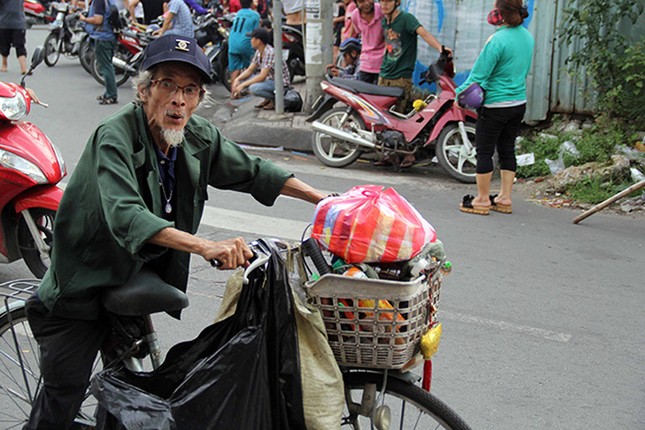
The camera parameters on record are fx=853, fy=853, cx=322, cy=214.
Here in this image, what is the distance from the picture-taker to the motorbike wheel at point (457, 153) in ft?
27.7

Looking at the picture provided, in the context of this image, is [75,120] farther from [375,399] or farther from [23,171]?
[375,399]

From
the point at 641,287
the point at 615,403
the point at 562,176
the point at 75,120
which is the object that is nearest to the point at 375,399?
the point at 615,403

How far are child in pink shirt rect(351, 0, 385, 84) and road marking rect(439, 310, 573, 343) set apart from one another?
5.31 metres

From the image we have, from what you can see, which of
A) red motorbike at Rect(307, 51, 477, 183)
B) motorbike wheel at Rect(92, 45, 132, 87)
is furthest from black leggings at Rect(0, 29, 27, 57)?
red motorbike at Rect(307, 51, 477, 183)

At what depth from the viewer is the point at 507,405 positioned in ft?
13.0

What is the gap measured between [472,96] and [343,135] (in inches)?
77.6

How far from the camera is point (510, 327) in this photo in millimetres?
4836

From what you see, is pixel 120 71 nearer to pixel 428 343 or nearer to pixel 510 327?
pixel 510 327

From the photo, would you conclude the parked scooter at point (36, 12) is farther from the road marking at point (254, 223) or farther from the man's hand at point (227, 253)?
the man's hand at point (227, 253)

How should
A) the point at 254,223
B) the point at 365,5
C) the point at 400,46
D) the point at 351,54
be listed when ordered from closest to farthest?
1. the point at 254,223
2. the point at 400,46
3. the point at 365,5
4. the point at 351,54

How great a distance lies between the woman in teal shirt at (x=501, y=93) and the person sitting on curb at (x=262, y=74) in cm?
390

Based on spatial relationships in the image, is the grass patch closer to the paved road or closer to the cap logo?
the paved road

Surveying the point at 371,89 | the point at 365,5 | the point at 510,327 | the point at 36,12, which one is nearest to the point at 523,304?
the point at 510,327

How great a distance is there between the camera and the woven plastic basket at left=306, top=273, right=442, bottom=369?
2277 mm
